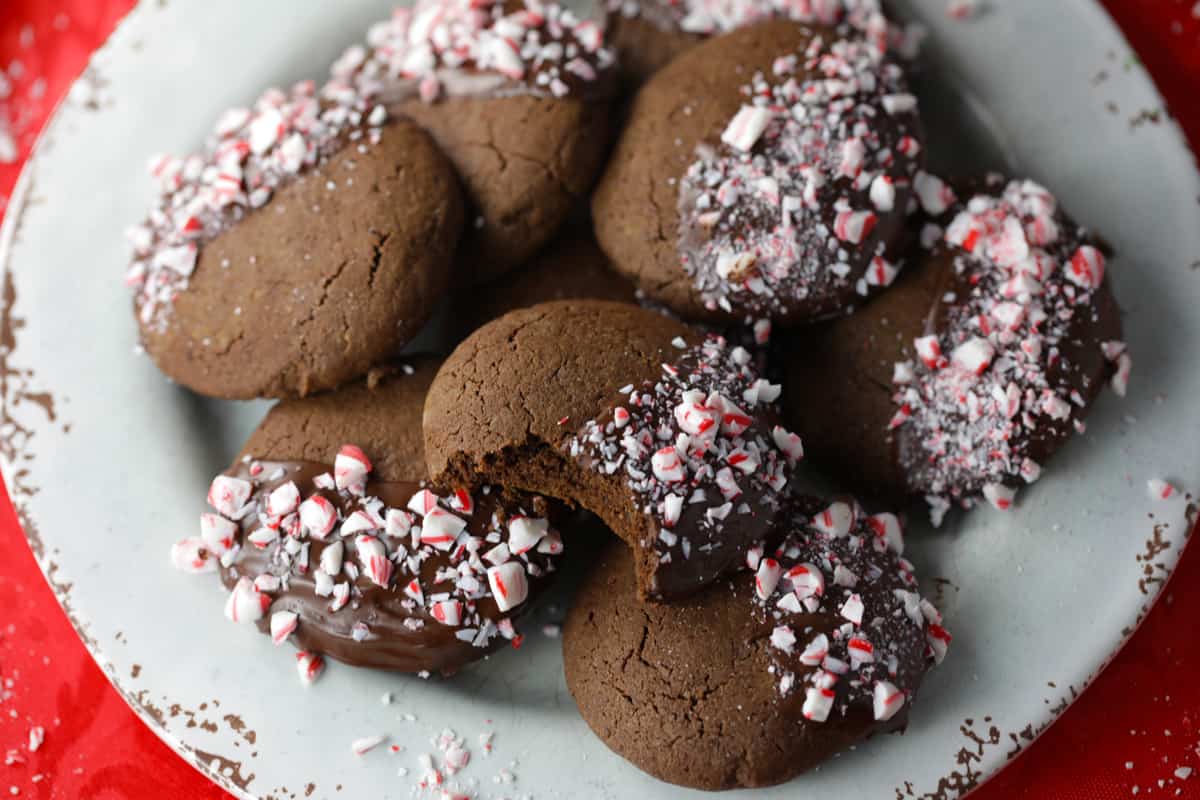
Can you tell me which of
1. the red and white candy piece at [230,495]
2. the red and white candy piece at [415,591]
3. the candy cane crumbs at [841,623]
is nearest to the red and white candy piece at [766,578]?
the candy cane crumbs at [841,623]

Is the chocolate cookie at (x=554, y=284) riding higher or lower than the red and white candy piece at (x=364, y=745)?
higher

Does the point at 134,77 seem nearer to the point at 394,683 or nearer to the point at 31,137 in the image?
the point at 31,137

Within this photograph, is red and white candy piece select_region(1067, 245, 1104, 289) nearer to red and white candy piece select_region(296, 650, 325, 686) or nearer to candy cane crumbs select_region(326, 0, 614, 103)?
candy cane crumbs select_region(326, 0, 614, 103)

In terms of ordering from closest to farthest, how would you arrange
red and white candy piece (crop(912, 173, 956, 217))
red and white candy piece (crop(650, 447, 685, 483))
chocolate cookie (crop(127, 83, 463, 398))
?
red and white candy piece (crop(650, 447, 685, 483)), chocolate cookie (crop(127, 83, 463, 398)), red and white candy piece (crop(912, 173, 956, 217))

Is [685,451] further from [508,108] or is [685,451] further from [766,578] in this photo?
[508,108]

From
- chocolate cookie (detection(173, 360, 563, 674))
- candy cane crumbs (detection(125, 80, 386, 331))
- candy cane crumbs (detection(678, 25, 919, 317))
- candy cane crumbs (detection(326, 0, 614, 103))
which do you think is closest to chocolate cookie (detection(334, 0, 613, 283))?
candy cane crumbs (detection(326, 0, 614, 103))

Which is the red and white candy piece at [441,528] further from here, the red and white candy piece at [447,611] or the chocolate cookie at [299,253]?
the chocolate cookie at [299,253]

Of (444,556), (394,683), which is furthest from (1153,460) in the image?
(394,683)
